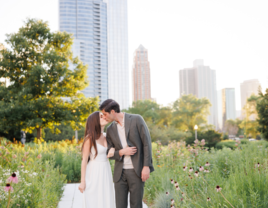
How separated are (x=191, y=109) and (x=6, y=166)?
150 ft

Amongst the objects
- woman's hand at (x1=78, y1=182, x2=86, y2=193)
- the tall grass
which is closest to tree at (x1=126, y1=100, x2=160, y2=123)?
the tall grass

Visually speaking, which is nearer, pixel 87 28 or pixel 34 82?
pixel 34 82

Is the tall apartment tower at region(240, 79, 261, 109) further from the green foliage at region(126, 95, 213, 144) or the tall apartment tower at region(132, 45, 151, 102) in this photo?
the green foliage at region(126, 95, 213, 144)

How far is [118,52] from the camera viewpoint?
13012 cm

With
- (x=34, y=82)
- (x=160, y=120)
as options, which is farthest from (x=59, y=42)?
(x=160, y=120)

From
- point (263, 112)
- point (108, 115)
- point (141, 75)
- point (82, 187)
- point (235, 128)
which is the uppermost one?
point (141, 75)

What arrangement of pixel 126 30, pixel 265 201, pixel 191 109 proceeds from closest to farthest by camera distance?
pixel 265 201 → pixel 191 109 → pixel 126 30

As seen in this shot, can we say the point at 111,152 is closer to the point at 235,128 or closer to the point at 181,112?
the point at 181,112

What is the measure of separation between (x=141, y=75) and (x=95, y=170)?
143363 mm

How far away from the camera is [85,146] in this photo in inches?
128

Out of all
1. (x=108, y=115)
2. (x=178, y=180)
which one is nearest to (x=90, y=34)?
(x=178, y=180)

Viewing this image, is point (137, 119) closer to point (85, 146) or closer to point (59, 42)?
point (85, 146)

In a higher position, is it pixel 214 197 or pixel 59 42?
pixel 59 42

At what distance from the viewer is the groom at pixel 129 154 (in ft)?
9.64
